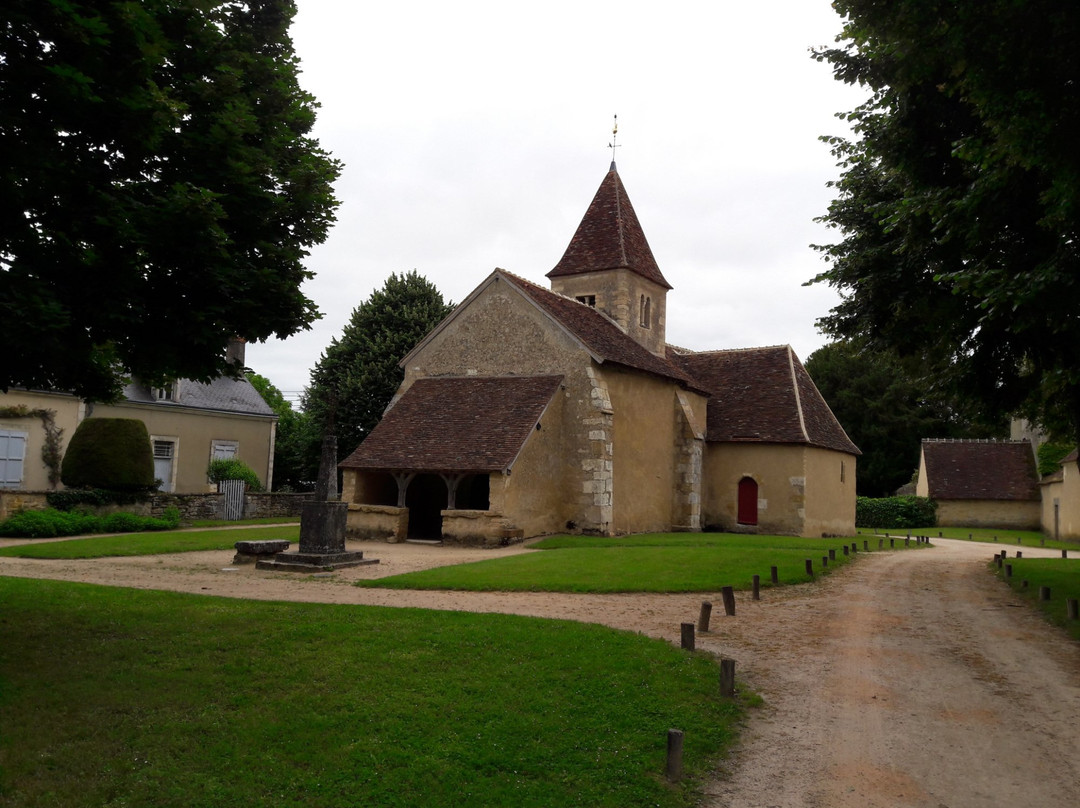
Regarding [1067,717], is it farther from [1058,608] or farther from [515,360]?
[515,360]

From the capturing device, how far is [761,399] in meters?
29.1

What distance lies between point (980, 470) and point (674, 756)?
43.6 meters

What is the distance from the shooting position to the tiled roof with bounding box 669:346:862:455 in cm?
2752

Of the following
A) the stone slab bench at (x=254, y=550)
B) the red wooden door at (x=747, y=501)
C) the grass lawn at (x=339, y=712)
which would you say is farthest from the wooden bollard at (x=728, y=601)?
the red wooden door at (x=747, y=501)

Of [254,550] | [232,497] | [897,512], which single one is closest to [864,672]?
[254,550]

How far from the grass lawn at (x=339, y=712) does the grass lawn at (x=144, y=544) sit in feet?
26.9

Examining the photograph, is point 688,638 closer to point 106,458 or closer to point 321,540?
point 321,540

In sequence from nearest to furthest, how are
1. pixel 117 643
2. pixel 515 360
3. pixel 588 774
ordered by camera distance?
pixel 588 774 < pixel 117 643 < pixel 515 360

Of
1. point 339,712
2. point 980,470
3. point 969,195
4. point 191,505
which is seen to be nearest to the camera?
point 339,712

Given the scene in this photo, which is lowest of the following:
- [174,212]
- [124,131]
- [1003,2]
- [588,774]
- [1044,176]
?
[588,774]

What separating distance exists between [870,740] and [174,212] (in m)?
7.57

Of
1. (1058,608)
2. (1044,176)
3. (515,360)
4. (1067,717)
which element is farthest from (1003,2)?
(515,360)

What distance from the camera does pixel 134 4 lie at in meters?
6.42

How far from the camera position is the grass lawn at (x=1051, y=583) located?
11.9 metres
